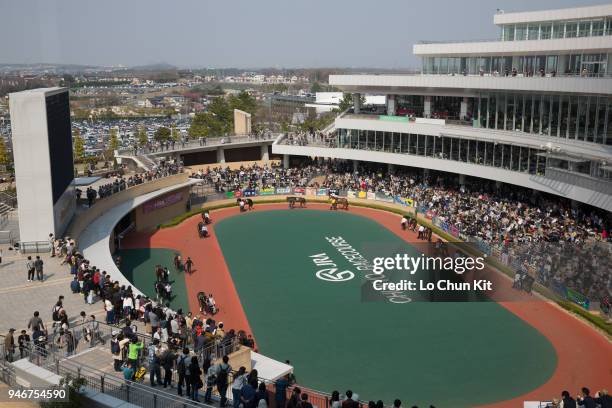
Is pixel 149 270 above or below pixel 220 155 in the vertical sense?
below

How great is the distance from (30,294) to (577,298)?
19.0 metres

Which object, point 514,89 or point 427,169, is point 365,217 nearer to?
point 427,169

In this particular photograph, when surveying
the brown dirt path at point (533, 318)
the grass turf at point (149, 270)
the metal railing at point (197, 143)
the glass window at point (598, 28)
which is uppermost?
the glass window at point (598, 28)

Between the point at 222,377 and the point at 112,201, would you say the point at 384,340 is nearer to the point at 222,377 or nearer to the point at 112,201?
the point at 222,377

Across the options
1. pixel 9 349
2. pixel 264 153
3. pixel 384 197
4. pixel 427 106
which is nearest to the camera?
pixel 9 349

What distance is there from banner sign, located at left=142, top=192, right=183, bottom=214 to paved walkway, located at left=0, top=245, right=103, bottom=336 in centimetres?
1195

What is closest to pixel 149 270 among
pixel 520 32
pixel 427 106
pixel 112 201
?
pixel 112 201

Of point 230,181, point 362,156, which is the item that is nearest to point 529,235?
point 362,156

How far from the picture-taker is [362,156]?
45.7 m

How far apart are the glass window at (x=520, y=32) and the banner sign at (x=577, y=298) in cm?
2203

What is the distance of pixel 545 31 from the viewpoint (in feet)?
126

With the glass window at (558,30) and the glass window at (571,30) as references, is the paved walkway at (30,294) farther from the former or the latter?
the glass window at (558,30)

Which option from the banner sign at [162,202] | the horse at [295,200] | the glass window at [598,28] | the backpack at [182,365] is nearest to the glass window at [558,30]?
the glass window at [598,28]

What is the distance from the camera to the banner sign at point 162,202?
116 feet
